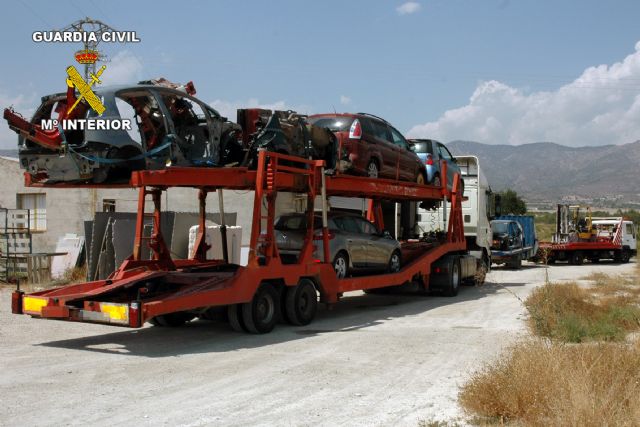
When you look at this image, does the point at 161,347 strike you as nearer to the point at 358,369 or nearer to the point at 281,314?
the point at 281,314

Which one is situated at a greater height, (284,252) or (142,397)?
(284,252)

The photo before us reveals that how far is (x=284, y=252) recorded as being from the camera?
43.4 ft

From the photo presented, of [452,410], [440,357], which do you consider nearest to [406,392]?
[452,410]

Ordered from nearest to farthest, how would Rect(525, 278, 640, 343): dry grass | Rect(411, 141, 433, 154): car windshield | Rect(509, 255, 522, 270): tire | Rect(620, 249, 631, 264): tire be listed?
Rect(525, 278, 640, 343): dry grass → Rect(411, 141, 433, 154): car windshield → Rect(509, 255, 522, 270): tire → Rect(620, 249, 631, 264): tire

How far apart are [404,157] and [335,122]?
2877 millimetres

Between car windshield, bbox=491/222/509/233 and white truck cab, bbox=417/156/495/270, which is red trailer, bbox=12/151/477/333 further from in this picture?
car windshield, bbox=491/222/509/233

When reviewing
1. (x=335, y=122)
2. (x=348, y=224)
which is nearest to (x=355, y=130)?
(x=335, y=122)

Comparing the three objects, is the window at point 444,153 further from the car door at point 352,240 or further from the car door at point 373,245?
the car door at point 352,240

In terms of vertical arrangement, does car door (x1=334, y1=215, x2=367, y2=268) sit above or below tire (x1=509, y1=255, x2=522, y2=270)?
above

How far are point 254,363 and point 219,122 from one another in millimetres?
3931

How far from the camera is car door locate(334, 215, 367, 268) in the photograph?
554 inches

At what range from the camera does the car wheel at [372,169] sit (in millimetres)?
14727

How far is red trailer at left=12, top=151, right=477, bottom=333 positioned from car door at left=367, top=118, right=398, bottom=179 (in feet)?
3.06

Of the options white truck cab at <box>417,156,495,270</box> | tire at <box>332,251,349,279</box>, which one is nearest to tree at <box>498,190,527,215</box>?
white truck cab at <box>417,156,495,270</box>
